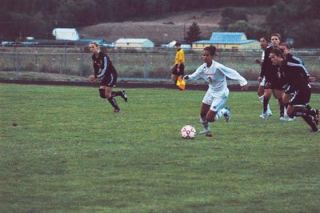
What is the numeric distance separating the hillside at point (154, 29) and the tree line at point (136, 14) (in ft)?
7.06

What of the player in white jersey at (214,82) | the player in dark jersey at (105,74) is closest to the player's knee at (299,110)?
the player in white jersey at (214,82)

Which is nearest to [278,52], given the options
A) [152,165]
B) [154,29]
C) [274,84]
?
[274,84]

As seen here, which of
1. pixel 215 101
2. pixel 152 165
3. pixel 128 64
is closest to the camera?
pixel 152 165

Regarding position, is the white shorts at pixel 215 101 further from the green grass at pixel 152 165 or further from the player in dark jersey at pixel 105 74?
the player in dark jersey at pixel 105 74

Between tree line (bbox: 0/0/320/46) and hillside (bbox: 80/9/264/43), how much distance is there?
2.15 m

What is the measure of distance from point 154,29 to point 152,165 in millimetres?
96748

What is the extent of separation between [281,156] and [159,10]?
107m

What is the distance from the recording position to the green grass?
32.3 ft

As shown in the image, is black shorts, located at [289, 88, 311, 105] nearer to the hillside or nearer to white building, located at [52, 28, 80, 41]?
white building, located at [52, 28, 80, 41]

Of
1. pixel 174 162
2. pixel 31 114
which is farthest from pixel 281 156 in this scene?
pixel 31 114

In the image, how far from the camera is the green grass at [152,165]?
984 cm

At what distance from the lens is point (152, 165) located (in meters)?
12.8

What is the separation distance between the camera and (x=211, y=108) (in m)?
17.6

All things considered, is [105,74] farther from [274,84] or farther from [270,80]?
[274,84]
